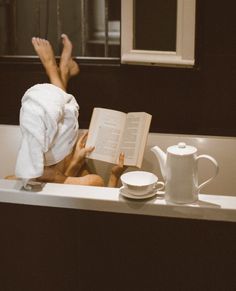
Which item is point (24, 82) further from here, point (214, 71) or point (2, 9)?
point (214, 71)

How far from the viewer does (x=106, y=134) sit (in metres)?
2.44

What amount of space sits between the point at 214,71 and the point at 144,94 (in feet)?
1.19

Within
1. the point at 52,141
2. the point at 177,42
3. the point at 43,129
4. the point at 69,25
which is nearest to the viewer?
the point at 43,129

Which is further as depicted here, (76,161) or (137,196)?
(76,161)

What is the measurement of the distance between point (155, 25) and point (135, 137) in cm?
69

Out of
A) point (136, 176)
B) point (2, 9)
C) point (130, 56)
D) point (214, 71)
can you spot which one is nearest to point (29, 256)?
point (136, 176)

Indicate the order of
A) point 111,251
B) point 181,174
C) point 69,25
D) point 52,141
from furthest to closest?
point 69,25 < point 52,141 < point 111,251 < point 181,174

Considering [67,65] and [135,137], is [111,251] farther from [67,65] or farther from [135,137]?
[67,65]

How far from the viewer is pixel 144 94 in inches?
114

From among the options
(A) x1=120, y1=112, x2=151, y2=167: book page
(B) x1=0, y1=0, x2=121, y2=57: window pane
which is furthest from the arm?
(B) x1=0, y1=0, x2=121, y2=57: window pane

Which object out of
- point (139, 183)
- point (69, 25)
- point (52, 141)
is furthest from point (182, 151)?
point (69, 25)

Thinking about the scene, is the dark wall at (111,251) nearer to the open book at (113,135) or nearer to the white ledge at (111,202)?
the white ledge at (111,202)

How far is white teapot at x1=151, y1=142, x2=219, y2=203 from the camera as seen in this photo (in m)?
1.76

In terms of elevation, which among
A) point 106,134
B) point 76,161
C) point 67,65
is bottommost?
point 76,161
